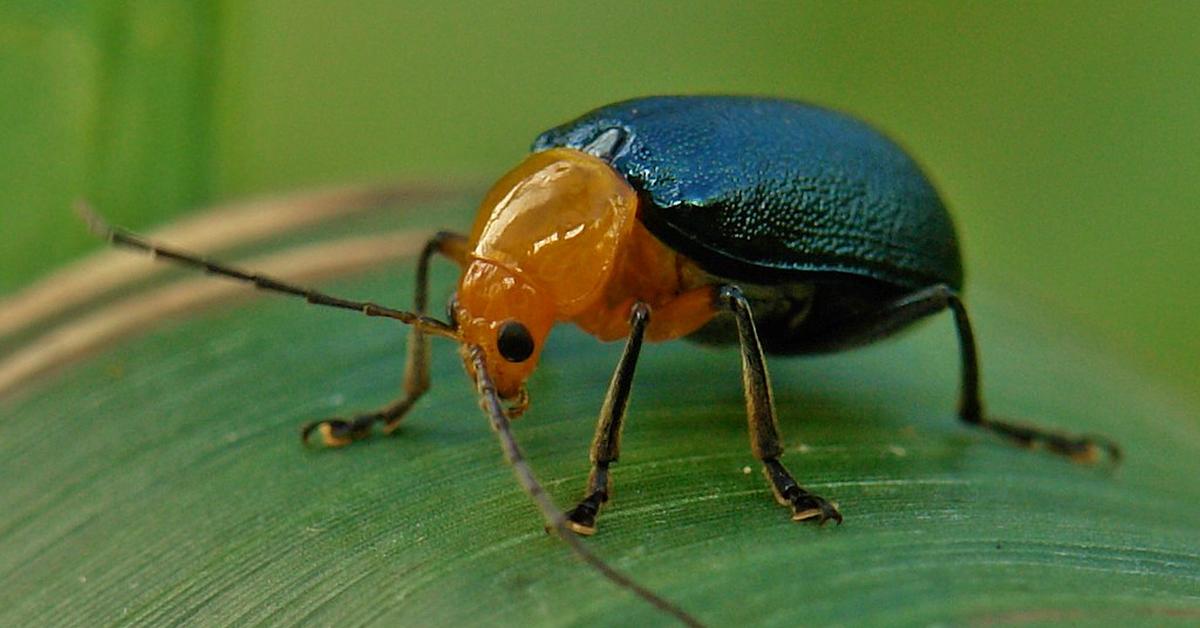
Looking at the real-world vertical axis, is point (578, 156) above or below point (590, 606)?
above

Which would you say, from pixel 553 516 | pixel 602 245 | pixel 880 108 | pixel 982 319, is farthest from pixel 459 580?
pixel 880 108

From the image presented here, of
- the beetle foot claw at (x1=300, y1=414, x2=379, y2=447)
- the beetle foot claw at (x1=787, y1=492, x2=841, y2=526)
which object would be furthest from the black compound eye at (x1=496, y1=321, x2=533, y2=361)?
the beetle foot claw at (x1=787, y1=492, x2=841, y2=526)

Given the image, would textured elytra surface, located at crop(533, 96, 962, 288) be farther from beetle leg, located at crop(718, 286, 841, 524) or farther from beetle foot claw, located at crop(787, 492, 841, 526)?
beetle foot claw, located at crop(787, 492, 841, 526)

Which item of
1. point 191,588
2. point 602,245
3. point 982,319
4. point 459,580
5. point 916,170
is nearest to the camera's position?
point 459,580

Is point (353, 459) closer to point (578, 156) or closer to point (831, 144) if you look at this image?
point (578, 156)

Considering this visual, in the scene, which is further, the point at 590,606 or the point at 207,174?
the point at 207,174

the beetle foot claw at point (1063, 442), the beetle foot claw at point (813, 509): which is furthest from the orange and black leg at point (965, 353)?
the beetle foot claw at point (813, 509)

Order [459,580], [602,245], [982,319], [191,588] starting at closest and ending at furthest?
[459,580] < [191,588] < [602,245] < [982,319]
